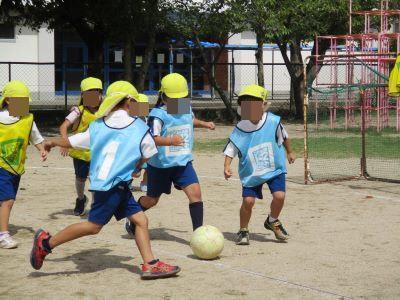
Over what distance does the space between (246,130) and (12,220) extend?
3210 mm

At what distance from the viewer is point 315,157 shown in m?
17.1

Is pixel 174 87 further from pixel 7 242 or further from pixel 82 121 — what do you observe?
pixel 7 242

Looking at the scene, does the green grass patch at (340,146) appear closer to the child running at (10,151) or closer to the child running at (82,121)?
the child running at (82,121)

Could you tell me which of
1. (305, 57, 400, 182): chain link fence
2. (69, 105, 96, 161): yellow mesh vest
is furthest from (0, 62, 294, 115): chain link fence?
(69, 105, 96, 161): yellow mesh vest

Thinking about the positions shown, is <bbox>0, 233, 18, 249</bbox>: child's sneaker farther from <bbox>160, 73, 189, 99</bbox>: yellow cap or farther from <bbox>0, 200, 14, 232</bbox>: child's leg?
<bbox>160, 73, 189, 99</bbox>: yellow cap

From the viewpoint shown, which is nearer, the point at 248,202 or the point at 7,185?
the point at 7,185

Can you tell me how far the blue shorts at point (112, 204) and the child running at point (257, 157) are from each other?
5.47ft

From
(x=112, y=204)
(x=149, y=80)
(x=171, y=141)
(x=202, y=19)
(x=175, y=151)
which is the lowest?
(x=112, y=204)

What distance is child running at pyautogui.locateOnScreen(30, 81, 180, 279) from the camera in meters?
6.96

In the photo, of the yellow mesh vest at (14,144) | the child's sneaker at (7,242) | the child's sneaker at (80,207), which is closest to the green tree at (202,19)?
the child's sneaker at (80,207)

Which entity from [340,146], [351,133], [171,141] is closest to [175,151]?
[171,141]

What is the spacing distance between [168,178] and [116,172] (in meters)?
1.68

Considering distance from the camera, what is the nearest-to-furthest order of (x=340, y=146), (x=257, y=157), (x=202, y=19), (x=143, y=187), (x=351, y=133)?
(x=257, y=157) → (x=143, y=187) → (x=340, y=146) → (x=351, y=133) → (x=202, y=19)

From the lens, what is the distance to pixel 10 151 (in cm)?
845
